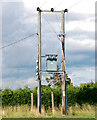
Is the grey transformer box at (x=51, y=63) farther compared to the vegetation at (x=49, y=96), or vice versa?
the vegetation at (x=49, y=96)

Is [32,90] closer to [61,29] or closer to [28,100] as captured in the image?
[28,100]

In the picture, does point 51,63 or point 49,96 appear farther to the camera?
point 49,96

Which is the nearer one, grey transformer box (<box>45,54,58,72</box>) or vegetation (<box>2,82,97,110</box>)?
grey transformer box (<box>45,54,58,72</box>)

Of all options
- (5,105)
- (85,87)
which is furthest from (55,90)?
(5,105)

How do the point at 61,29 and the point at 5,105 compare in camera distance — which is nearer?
the point at 61,29

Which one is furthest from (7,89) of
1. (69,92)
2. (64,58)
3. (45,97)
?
(64,58)

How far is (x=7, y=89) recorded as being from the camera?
35281mm

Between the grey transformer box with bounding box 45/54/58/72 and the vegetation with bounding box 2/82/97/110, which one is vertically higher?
the grey transformer box with bounding box 45/54/58/72

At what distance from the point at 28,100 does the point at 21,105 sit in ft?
3.10

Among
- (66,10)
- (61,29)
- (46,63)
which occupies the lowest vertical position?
(46,63)

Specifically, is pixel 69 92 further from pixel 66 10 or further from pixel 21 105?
pixel 66 10

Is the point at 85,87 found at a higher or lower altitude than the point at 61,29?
lower

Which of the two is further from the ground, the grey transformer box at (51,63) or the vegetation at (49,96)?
the grey transformer box at (51,63)

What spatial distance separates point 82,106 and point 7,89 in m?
8.52
